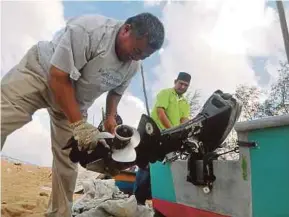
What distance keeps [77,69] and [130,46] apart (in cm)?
30

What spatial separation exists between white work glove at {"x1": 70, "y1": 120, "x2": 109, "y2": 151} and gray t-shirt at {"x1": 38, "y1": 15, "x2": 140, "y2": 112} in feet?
0.82

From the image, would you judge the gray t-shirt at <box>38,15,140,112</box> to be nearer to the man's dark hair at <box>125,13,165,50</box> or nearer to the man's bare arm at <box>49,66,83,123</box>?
→ the man's bare arm at <box>49,66,83,123</box>

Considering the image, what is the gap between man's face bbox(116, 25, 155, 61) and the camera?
201cm

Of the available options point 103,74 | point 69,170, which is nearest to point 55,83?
point 103,74

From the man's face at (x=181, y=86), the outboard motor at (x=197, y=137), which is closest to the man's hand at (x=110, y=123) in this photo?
the outboard motor at (x=197, y=137)

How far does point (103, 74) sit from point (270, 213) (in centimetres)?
110

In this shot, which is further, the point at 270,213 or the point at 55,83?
the point at 55,83

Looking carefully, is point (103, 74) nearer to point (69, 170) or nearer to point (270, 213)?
point (69, 170)

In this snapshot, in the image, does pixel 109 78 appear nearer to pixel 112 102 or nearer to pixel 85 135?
pixel 112 102

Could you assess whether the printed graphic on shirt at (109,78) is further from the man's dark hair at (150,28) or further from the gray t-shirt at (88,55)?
the man's dark hair at (150,28)

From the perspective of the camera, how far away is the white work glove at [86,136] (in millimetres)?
1929

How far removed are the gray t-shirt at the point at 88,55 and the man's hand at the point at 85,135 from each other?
0.25m

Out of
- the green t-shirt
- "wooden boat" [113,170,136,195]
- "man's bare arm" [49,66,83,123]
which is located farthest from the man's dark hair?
"wooden boat" [113,170,136,195]

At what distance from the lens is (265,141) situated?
5.97 ft
